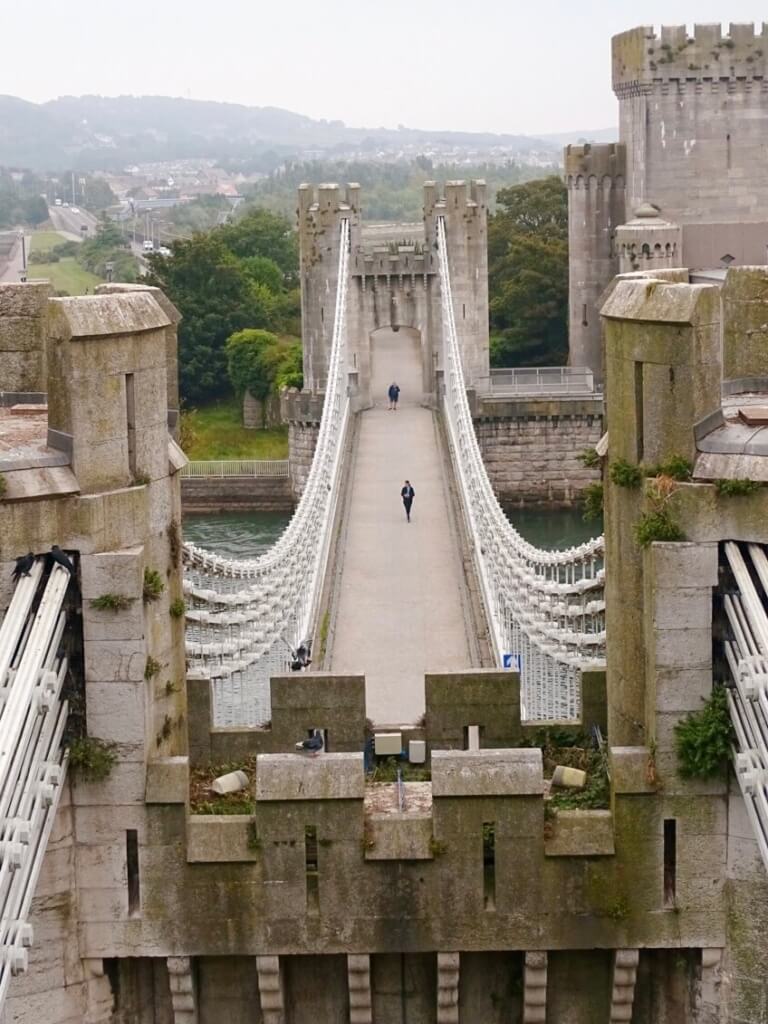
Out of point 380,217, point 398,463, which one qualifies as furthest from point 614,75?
point 380,217

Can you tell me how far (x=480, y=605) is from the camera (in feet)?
77.6

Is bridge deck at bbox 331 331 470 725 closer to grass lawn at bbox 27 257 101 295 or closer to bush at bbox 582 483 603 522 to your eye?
bush at bbox 582 483 603 522

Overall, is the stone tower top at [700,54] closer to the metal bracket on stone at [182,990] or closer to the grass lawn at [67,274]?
the grass lawn at [67,274]

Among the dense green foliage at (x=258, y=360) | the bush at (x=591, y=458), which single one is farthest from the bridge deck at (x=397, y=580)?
the dense green foliage at (x=258, y=360)

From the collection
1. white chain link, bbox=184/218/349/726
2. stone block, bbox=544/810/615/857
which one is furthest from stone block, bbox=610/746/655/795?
white chain link, bbox=184/218/349/726

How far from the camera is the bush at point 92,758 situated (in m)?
11.7

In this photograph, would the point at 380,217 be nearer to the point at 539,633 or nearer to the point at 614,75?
the point at 614,75

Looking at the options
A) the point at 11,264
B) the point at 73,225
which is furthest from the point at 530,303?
the point at 73,225

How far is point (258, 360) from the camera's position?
2438 inches

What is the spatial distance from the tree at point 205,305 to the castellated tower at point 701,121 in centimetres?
1351

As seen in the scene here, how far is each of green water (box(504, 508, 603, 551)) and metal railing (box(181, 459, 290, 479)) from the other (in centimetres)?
551

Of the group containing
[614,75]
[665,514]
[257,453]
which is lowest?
[257,453]

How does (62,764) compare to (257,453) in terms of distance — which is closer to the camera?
(62,764)

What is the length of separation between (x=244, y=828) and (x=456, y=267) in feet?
140
